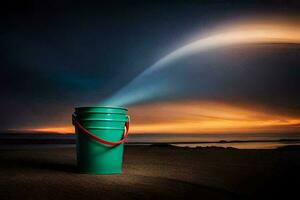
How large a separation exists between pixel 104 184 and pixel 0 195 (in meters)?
0.97

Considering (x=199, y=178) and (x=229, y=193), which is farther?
(x=199, y=178)

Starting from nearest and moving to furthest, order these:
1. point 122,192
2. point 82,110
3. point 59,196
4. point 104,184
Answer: point 59,196 → point 122,192 → point 104,184 → point 82,110

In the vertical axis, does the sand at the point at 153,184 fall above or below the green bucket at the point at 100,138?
below

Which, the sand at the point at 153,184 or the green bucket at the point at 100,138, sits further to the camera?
the green bucket at the point at 100,138

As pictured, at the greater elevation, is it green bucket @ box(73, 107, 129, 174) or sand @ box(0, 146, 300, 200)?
green bucket @ box(73, 107, 129, 174)

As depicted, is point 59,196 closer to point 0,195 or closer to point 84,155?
point 0,195

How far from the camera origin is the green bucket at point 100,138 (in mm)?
4270

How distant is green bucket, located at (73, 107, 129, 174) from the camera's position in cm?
427

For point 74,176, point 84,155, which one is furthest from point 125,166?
point 74,176

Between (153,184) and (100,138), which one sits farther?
(100,138)

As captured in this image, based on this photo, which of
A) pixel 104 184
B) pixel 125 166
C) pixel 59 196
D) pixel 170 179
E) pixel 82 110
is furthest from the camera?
pixel 125 166

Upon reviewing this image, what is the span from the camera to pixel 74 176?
3969 millimetres

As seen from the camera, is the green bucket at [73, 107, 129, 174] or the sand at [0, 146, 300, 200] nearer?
the sand at [0, 146, 300, 200]

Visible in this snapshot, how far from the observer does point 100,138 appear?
4.24 meters
